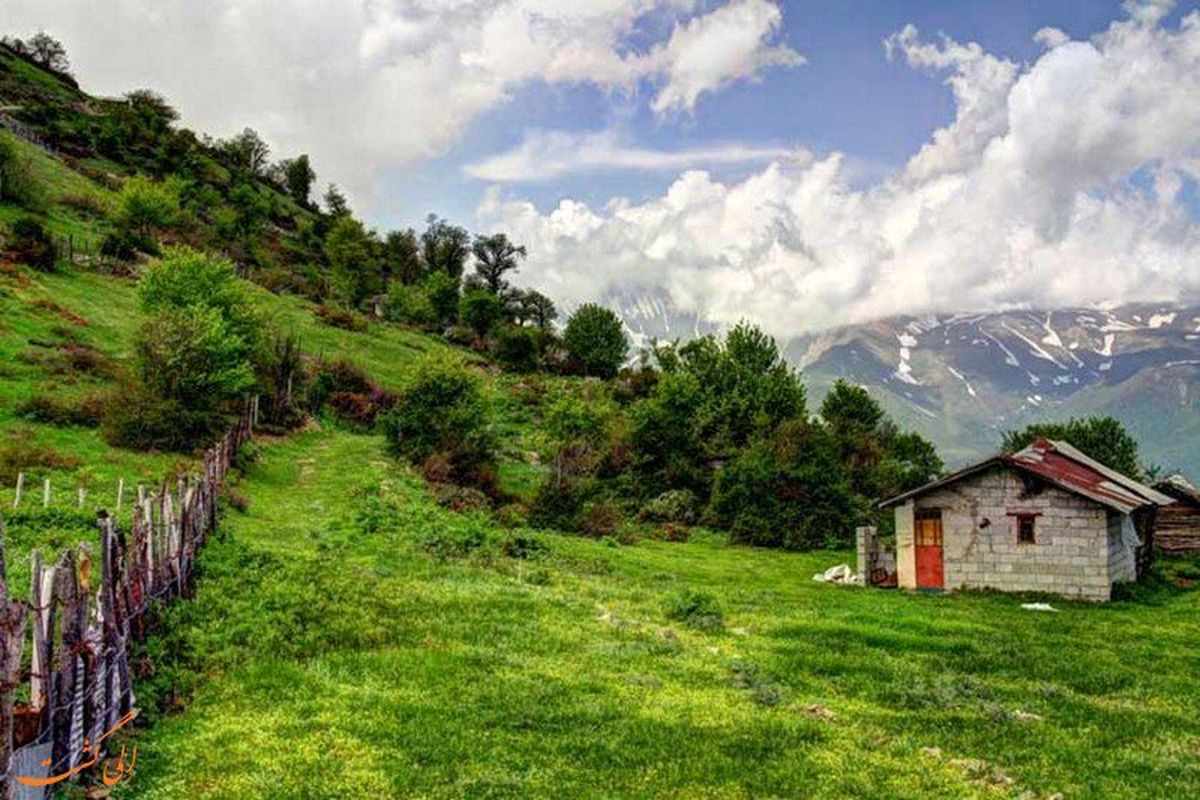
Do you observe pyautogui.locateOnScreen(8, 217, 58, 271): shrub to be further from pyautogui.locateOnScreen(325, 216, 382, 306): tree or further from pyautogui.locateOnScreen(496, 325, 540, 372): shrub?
pyautogui.locateOnScreen(496, 325, 540, 372): shrub

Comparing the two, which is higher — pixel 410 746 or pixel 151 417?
pixel 151 417

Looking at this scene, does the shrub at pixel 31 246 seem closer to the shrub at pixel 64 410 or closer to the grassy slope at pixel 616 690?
the shrub at pixel 64 410

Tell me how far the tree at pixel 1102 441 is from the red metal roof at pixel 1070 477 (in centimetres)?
2949

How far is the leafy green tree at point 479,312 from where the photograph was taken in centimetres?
11675

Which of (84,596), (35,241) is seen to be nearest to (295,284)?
(35,241)

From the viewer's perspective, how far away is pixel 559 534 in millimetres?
45938

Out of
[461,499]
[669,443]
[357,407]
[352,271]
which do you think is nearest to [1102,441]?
[669,443]

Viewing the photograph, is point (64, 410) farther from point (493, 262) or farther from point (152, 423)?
point (493, 262)

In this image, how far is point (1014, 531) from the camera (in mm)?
37312

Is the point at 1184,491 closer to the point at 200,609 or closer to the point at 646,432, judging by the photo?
the point at 646,432

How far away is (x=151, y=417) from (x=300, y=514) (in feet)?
34.6

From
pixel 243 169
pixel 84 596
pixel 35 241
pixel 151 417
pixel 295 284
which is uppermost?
pixel 243 169

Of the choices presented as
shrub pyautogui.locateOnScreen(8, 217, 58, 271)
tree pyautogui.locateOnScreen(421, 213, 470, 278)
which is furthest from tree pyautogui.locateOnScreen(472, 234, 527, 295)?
shrub pyautogui.locateOnScreen(8, 217, 58, 271)

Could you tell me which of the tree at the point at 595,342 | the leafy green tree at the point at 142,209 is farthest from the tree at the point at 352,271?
the tree at the point at 595,342
